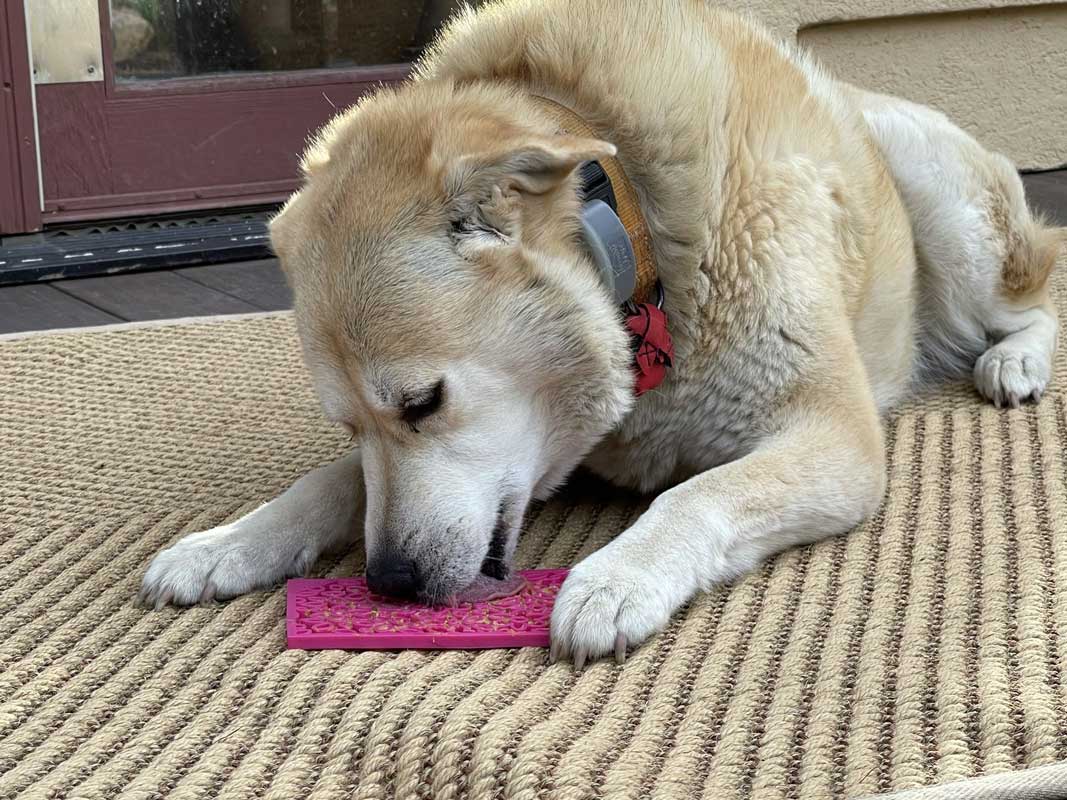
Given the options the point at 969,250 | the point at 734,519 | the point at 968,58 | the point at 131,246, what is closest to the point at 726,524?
the point at 734,519

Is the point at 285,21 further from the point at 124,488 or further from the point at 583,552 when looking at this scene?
the point at 583,552

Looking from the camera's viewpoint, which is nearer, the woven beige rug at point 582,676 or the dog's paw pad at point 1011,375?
the woven beige rug at point 582,676

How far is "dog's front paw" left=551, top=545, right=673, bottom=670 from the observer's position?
1.66 m

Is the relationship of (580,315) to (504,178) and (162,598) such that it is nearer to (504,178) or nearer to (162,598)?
(504,178)

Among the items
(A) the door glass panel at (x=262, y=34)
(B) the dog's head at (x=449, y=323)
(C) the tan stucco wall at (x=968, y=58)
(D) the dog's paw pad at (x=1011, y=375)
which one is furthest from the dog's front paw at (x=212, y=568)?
(C) the tan stucco wall at (x=968, y=58)

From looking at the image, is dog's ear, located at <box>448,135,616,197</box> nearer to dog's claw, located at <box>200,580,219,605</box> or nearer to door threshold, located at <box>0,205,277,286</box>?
dog's claw, located at <box>200,580,219,605</box>

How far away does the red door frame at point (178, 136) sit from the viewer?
3.90 meters

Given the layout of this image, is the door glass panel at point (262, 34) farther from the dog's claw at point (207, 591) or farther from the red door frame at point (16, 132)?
the dog's claw at point (207, 591)

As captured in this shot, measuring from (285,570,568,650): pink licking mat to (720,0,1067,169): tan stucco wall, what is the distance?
3.05m

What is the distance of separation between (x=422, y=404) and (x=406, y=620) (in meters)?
0.28

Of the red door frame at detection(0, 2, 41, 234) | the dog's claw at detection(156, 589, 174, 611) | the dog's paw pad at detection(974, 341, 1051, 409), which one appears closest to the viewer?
the dog's claw at detection(156, 589, 174, 611)

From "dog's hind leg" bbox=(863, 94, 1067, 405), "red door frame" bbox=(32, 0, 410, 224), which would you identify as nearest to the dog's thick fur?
"dog's hind leg" bbox=(863, 94, 1067, 405)

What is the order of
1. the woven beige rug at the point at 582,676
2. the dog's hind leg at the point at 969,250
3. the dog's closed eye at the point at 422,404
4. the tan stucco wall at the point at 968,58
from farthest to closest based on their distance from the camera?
1. the tan stucco wall at the point at 968,58
2. the dog's hind leg at the point at 969,250
3. the dog's closed eye at the point at 422,404
4. the woven beige rug at the point at 582,676

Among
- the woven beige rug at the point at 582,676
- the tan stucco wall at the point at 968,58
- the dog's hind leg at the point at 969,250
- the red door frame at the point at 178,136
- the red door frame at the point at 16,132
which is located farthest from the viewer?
the tan stucco wall at the point at 968,58
